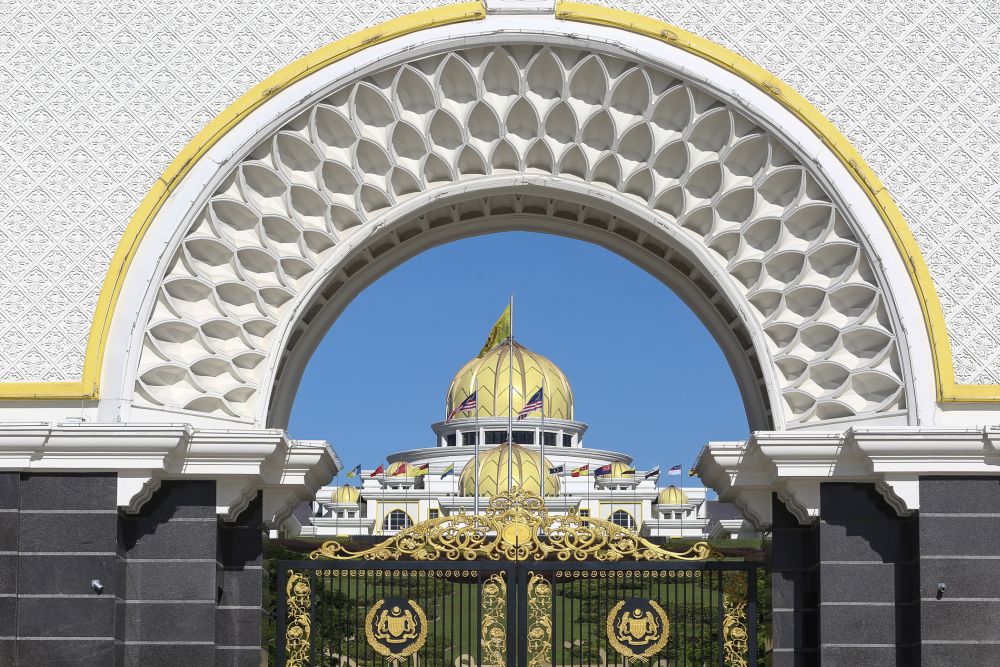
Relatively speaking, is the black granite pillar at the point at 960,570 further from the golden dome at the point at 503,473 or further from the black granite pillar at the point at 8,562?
the golden dome at the point at 503,473

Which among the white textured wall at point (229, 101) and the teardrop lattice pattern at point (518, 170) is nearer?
the white textured wall at point (229, 101)

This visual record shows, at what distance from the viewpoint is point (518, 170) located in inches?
431

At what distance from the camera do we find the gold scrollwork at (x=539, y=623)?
10.1 metres

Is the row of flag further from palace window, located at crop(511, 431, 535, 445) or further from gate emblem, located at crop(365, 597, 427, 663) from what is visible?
gate emblem, located at crop(365, 597, 427, 663)

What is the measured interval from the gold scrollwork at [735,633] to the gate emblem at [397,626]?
6.95ft

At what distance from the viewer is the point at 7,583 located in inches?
365

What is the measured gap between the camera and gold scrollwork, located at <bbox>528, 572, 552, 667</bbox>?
10102mm

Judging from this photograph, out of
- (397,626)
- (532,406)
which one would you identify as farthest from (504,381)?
(397,626)

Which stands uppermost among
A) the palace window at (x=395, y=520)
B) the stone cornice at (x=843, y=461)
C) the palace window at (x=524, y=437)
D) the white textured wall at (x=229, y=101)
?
the white textured wall at (x=229, y=101)

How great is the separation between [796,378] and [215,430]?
164 inches

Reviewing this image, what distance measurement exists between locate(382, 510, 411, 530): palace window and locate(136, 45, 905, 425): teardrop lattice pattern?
37245mm

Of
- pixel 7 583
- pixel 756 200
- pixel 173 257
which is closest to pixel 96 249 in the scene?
pixel 173 257

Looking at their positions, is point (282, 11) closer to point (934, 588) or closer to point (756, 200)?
point (756, 200)

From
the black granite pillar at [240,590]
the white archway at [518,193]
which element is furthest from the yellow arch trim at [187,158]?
the black granite pillar at [240,590]
